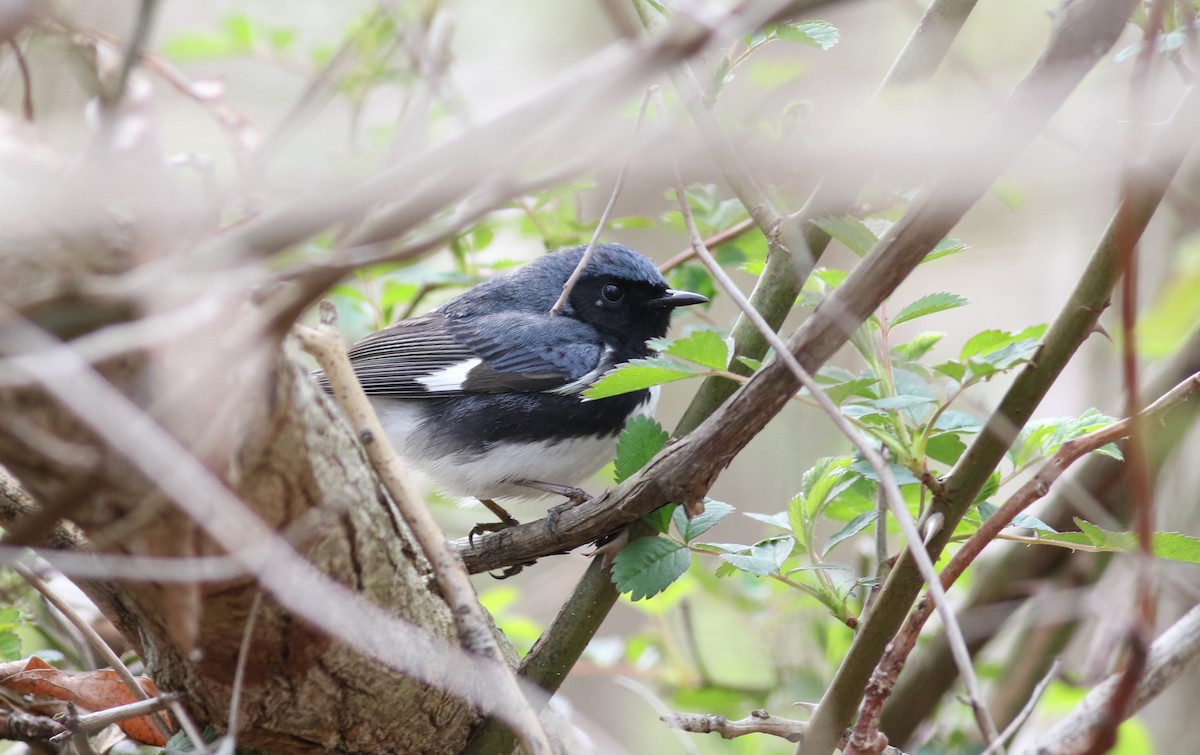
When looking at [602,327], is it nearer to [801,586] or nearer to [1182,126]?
[801,586]

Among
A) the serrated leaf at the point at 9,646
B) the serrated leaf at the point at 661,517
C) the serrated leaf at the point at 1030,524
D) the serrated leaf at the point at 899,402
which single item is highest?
the serrated leaf at the point at 9,646

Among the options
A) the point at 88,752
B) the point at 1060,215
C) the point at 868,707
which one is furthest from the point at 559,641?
the point at 1060,215

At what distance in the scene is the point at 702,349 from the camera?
1.70 m

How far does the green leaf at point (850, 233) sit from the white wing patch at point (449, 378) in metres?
1.65

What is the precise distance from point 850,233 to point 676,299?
4.63 ft

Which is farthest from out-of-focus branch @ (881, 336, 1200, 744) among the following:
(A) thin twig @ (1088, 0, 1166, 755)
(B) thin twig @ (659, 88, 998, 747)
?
(A) thin twig @ (1088, 0, 1166, 755)

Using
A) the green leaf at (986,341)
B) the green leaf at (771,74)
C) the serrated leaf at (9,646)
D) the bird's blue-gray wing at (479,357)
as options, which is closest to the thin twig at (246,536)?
the serrated leaf at (9,646)

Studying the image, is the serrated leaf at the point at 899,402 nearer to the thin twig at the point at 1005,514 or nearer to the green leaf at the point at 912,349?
the thin twig at the point at 1005,514

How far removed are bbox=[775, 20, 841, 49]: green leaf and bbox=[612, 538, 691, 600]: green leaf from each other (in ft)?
3.22

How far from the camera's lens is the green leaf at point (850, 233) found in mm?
1784

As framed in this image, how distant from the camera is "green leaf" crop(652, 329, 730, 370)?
65.7 inches

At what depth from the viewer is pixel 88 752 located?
1.84 meters

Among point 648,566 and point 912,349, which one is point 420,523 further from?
point 912,349

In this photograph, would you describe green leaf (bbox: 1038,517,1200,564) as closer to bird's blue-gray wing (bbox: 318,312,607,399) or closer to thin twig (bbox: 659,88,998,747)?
thin twig (bbox: 659,88,998,747)
